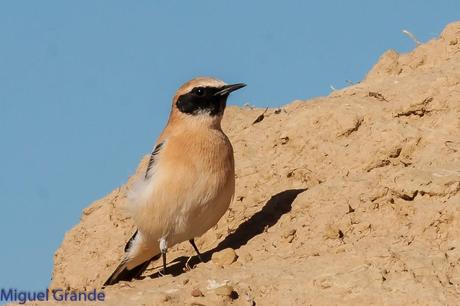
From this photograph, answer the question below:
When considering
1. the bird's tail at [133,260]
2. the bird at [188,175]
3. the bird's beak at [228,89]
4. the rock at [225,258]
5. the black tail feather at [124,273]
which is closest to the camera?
the rock at [225,258]

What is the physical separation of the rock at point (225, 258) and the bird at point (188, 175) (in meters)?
0.60

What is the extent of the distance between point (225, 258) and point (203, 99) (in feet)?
6.03

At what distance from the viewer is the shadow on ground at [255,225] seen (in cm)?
1151

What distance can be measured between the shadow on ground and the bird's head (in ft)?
3.72

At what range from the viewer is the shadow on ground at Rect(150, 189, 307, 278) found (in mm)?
11508

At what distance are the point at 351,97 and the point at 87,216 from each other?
3.79 meters

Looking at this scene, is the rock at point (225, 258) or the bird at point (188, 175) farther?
the bird at point (188, 175)

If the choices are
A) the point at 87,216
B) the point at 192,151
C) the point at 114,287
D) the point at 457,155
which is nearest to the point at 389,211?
the point at 457,155

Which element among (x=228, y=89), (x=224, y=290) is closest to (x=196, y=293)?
(x=224, y=290)

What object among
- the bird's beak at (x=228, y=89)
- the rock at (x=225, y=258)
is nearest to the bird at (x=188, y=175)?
the bird's beak at (x=228, y=89)

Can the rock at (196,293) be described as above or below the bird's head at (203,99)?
below

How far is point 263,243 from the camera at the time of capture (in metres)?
11.0

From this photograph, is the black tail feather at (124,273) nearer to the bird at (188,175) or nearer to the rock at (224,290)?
the bird at (188,175)

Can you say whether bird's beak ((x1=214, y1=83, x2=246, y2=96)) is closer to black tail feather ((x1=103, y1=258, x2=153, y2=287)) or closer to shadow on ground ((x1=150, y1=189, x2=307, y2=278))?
shadow on ground ((x1=150, y1=189, x2=307, y2=278))
